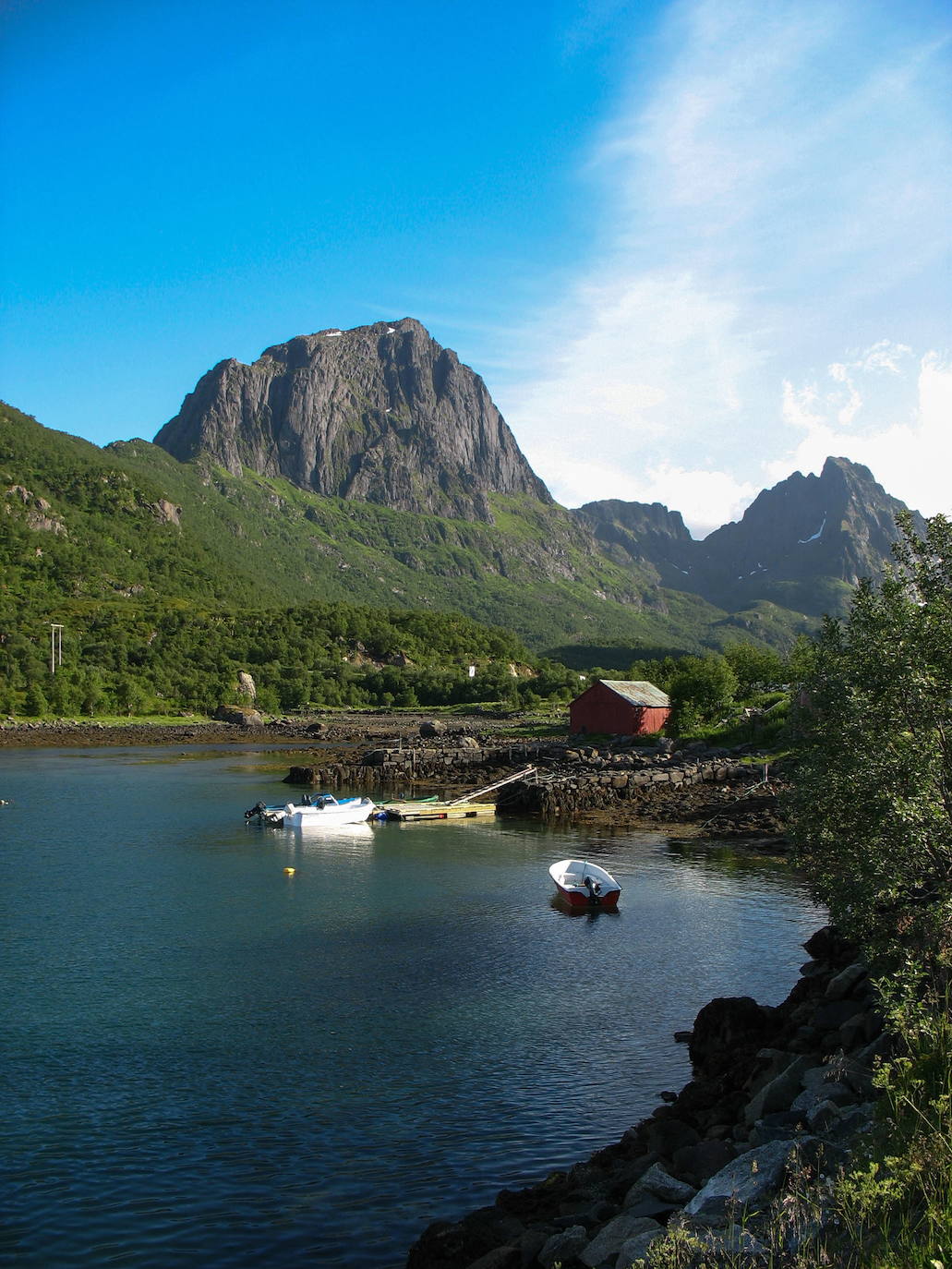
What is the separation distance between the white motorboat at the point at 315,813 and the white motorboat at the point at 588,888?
22.0 meters

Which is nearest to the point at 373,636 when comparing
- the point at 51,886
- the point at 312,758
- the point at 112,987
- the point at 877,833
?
the point at 312,758

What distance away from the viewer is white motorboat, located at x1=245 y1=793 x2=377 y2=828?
52.4 m

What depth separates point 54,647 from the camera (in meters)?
144

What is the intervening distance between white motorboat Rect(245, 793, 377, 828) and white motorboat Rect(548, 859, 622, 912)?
72.3 feet

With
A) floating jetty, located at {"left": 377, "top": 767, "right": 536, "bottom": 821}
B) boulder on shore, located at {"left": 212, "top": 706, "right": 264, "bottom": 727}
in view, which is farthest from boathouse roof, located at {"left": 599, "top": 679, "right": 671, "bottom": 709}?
boulder on shore, located at {"left": 212, "top": 706, "right": 264, "bottom": 727}

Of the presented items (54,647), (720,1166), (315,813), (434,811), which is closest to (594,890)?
(720,1166)

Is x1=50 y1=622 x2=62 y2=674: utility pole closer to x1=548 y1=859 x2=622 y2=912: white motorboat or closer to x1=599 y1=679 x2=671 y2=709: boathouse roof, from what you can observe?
x1=599 y1=679 x2=671 y2=709: boathouse roof

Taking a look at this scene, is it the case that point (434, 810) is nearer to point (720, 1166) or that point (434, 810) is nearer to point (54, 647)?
point (720, 1166)

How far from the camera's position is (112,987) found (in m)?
24.1

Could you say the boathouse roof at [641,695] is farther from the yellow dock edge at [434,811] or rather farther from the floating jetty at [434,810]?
the yellow dock edge at [434,811]

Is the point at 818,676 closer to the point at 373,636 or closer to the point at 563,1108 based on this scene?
the point at 563,1108

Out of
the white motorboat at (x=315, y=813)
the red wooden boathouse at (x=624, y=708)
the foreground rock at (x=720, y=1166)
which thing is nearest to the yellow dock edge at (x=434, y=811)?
the white motorboat at (x=315, y=813)

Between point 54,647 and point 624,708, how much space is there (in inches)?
3898

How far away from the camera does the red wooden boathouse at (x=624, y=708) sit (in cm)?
8594
